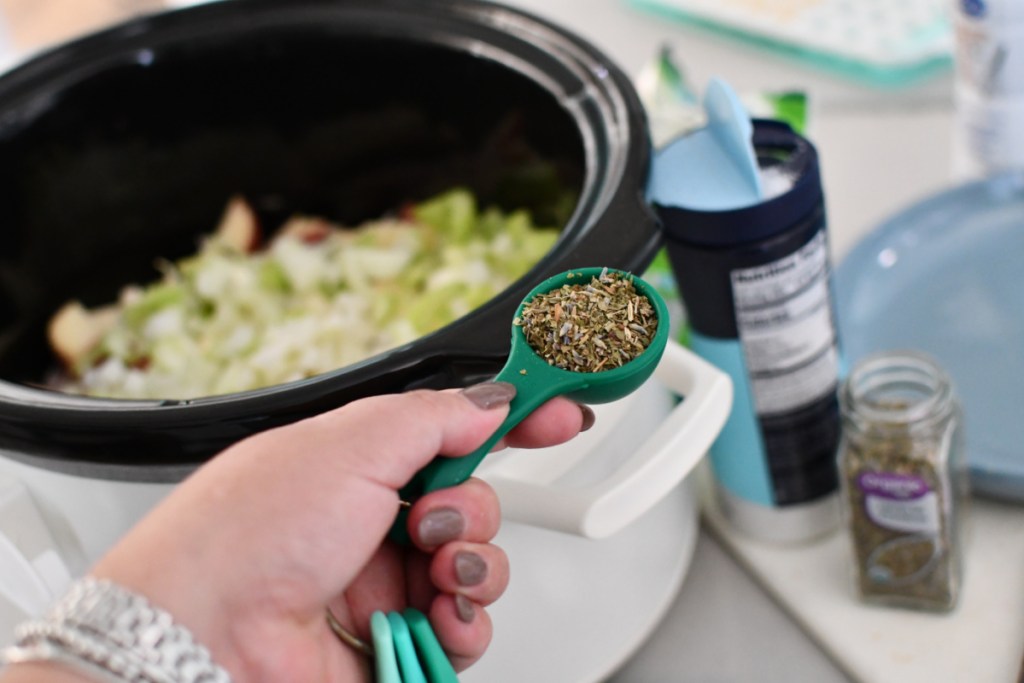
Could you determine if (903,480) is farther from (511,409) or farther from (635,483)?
(511,409)

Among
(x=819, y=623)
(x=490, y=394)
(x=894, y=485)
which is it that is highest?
(x=490, y=394)

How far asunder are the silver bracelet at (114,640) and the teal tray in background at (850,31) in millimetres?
1071

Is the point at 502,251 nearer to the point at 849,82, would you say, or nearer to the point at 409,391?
the point at 409,391

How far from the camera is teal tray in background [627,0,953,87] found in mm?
1211

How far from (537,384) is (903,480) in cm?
30

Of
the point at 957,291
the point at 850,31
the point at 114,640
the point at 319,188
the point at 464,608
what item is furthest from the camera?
the point at 850,31

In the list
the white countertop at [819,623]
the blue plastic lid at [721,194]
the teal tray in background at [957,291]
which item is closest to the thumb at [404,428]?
the blue plastic lid at [721,194]

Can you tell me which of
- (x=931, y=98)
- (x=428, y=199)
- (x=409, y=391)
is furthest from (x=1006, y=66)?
(x=409, y=391)

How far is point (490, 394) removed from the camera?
1.56 ft

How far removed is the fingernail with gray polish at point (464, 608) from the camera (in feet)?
1.71

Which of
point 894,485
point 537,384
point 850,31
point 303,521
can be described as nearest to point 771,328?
point 894,485

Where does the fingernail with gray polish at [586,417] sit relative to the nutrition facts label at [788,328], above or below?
above

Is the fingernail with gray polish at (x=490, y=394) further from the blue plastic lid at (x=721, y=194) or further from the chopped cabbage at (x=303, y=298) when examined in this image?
the chopped cabbage at (x=303, y=298)

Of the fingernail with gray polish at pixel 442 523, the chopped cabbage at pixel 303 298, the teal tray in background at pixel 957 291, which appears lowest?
the teal tray in background at pixel 957 291
